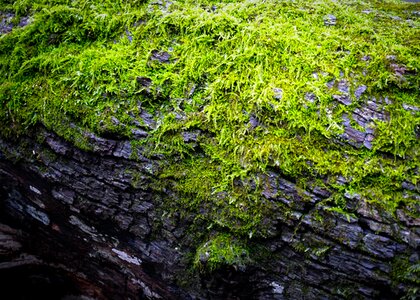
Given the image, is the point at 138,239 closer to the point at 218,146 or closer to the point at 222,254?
the point at 222,254

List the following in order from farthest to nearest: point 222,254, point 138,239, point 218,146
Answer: point 138,239, point 218,146, point 222,254

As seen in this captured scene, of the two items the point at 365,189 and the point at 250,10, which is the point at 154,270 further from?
the point at 250,10

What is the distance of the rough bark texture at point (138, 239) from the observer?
173cm

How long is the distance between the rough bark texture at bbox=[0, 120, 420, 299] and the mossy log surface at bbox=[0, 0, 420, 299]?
12 mm

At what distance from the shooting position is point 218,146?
2004 millimetres

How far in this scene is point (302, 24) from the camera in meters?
2.39

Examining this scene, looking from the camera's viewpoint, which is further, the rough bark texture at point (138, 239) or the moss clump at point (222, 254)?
the moss clump at point (222, 254)

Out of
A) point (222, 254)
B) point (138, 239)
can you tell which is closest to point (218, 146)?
point (222, 254)

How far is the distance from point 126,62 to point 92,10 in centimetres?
79

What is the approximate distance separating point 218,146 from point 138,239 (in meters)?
0.92

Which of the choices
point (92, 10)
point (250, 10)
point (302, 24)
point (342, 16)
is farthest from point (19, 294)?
point (342, 16)

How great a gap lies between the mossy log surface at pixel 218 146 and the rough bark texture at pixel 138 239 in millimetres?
12

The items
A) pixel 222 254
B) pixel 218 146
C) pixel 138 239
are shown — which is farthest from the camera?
pixel 138 239

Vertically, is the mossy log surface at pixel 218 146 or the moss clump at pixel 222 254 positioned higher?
the mossy log surface at pixel 218 146
